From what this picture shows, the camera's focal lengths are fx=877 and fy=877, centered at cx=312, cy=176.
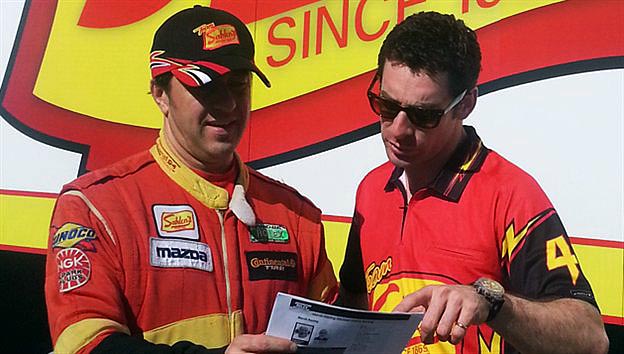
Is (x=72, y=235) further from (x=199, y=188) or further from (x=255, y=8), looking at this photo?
(x=255, y=8)

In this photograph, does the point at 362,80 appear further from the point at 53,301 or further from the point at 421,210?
the point at 53,301

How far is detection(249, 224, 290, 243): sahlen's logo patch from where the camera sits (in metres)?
2.13

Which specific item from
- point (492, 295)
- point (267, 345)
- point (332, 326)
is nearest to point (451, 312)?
point (492, 295)

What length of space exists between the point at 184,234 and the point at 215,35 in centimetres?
47

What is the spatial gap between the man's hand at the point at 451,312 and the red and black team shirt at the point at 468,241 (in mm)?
396

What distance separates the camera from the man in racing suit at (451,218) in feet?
6.51

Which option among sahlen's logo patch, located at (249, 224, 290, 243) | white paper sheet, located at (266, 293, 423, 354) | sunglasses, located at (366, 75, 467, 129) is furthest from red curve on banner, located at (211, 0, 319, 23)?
white paper sheet, located at (266, 293, 423, 354)

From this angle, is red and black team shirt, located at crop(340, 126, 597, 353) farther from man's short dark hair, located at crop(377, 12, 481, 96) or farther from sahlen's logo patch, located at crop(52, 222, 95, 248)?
sahlen's logo patch, located at crop(52, 222, 95, 248)

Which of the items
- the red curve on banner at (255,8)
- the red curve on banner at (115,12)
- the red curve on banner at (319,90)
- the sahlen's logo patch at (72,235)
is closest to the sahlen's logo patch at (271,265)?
the sahlen's logo patch at (72,235)

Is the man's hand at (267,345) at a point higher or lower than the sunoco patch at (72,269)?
lower

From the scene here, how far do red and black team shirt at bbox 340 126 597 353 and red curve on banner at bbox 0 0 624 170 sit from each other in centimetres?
58

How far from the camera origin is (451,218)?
87.7 inches

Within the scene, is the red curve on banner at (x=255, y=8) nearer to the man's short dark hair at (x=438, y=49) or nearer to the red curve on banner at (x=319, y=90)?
the red curve on banner at (x=319, y=90)

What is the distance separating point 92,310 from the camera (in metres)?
1.82
